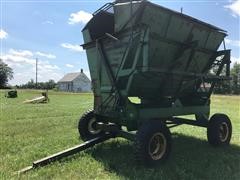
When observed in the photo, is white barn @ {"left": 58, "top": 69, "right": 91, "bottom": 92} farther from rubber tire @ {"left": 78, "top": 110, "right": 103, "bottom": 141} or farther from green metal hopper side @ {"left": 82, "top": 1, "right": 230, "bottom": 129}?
green metal hopper side @ {"left": 82, "top": 1, "right": 230, "bottom": 129}

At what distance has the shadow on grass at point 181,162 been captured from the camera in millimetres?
4910

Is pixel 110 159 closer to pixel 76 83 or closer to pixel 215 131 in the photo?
pixel 215 131

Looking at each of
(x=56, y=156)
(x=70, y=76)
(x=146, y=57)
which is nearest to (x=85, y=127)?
(x=56, y=156)

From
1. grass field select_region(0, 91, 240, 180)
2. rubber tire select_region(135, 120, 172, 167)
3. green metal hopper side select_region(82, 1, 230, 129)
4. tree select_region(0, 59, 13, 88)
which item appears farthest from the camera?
tree select_region(0, 59, 13, 88)

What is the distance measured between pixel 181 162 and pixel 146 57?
6.86 feet

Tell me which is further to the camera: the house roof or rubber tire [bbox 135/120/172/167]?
the house roof

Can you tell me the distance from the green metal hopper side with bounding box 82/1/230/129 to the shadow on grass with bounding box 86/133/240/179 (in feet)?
2.46

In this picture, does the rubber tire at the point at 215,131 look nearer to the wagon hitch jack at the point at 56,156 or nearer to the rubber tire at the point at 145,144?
the rubber tire at the point at 145,144

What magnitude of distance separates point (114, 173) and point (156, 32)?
2.77m

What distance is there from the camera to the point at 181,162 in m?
5.57

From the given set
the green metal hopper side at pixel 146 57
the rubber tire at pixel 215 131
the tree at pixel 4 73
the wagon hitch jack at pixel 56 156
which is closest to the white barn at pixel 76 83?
the tree at pixel 4 73

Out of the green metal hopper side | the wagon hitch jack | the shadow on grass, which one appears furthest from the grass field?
the green metal hopper side

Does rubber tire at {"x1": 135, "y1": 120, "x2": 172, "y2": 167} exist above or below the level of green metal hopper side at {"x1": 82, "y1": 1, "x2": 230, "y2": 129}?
below

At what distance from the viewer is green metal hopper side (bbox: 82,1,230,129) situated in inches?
222
